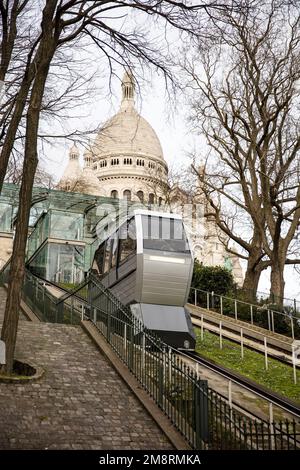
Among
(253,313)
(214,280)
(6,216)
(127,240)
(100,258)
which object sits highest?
(6,216)

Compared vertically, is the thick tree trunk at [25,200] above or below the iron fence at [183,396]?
above

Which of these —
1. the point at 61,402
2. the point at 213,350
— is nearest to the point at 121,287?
the point at 213,350

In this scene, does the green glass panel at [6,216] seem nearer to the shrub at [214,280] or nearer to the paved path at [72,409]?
the shrub at [214,280]

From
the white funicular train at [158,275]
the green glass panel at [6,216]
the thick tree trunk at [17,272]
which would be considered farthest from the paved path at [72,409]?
the green glass panel at [6,216]

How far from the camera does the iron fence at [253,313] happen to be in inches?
837

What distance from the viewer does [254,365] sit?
15.9m

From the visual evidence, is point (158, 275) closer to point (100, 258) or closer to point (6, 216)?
point (100, 258)

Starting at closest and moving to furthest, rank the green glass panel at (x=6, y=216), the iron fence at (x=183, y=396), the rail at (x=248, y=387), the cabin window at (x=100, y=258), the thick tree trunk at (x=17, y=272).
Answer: the iron fence at (x=183, y=396)
the rail at (x=248, y=387)
the thick tree trunk at (x=17, y=272)
the cabin window at (x=100, y=258)
the green glass panel at (x=6, y=216)

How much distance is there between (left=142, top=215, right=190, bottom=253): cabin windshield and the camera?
16.0m

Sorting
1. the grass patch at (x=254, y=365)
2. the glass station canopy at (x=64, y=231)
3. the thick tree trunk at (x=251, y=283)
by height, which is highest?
the glass station canopy at (x=64, y=231)

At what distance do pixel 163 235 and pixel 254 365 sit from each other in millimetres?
4595

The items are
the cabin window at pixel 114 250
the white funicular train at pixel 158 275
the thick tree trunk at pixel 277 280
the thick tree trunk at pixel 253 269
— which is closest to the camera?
the white funicular train at pixel 158 275

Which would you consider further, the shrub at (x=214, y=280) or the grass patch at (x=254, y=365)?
the shrub at (x=214, y=280)

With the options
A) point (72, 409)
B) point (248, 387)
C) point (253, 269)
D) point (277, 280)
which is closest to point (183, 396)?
point (72, 409)
